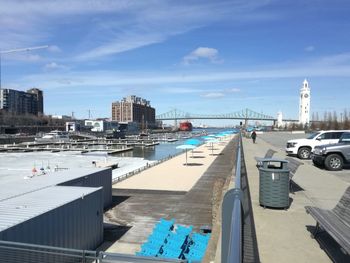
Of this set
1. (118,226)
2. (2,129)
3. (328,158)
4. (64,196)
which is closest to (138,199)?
(118,226)

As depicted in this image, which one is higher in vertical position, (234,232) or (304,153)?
(234,232)

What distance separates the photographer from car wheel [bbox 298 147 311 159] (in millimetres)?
25731

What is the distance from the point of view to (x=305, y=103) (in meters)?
174

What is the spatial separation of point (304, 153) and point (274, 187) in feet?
59.5

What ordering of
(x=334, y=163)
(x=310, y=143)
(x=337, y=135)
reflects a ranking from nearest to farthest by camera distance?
(x=334, y=163) < (x=337, y=135) < (x=310, y=143)

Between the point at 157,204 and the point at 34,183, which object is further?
the point at 157,204

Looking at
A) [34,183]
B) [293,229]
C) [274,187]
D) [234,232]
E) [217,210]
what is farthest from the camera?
[34,183]

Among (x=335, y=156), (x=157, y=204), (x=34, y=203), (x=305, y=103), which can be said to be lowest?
(x=157, y=204)

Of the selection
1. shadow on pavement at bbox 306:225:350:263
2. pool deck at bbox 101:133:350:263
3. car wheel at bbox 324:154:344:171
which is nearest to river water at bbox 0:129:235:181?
pool deck at bbox 101:133:350:263

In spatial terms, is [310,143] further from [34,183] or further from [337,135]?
[34,183]

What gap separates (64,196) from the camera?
1228cm

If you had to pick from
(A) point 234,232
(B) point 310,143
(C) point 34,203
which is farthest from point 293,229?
(B) point 310,143

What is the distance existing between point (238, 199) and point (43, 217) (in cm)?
744

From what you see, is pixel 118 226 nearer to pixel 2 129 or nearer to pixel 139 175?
pixel 139 175
